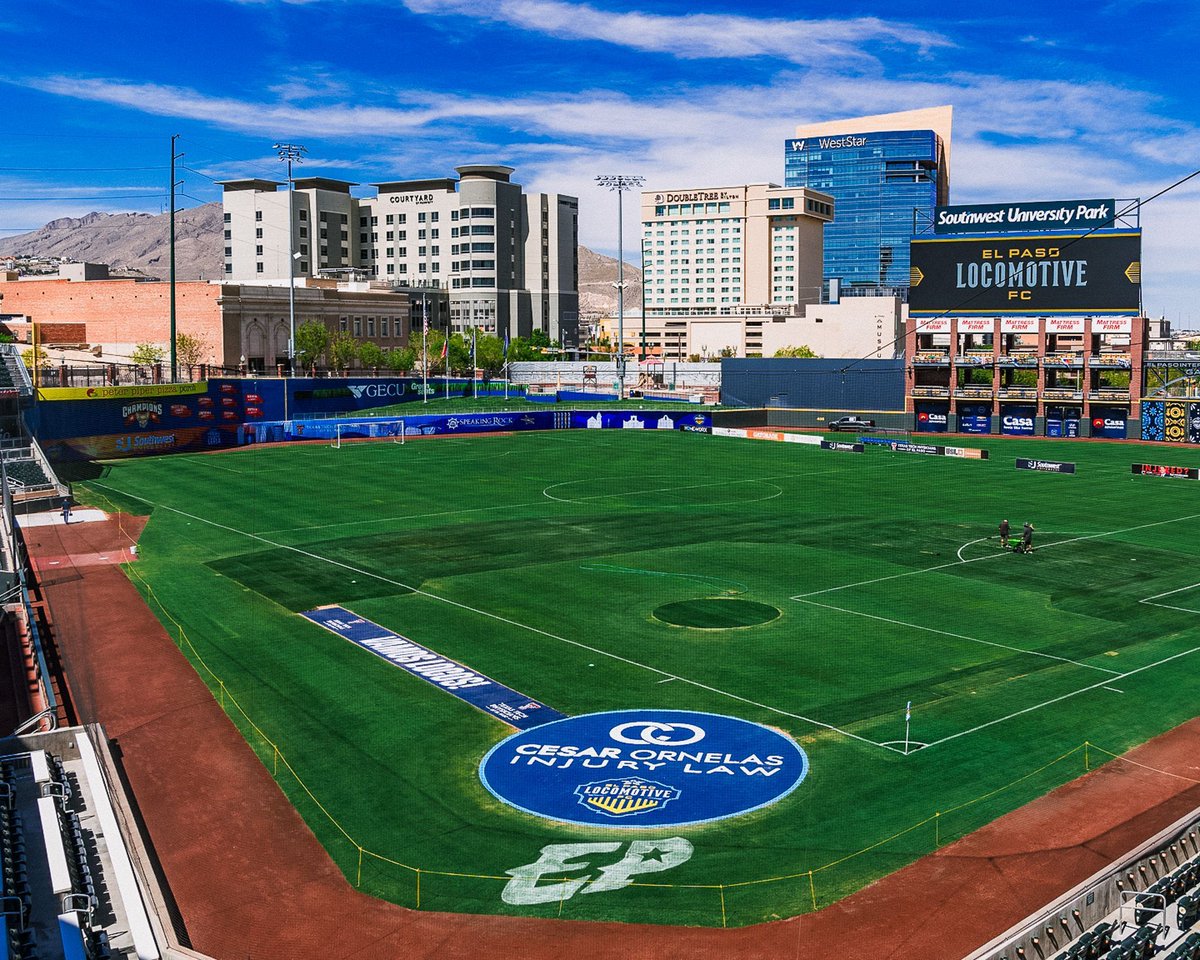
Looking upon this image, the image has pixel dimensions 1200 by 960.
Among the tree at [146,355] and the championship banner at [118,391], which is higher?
the tree at [146,355]

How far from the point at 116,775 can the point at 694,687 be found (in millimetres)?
14421

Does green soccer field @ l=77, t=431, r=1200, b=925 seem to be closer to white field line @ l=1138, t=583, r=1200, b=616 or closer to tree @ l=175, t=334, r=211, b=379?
white field line @ l=1138, t=583, r=1200, b=616

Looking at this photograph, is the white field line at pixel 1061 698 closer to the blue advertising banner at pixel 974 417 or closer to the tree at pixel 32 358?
the blue advertising banner at pixel 974 417

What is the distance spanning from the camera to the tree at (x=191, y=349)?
11762 cm

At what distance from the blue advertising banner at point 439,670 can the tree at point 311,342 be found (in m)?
91.0

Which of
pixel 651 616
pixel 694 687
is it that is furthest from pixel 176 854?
pixel 651 616

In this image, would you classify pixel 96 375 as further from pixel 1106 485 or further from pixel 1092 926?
pixel 1092 926

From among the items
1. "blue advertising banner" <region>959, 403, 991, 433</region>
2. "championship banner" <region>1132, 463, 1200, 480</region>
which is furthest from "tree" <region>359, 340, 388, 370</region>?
"championship banner" <region>1132, 463, 1200, 480</region>

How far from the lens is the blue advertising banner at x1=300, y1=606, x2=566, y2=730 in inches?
1120

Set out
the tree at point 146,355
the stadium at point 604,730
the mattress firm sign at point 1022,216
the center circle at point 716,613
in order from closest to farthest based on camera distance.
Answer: the stadium at point 604,730 → the center circle at point 716,613 → the mattress firm sign at point 1022,216 → the tree at point 146,355

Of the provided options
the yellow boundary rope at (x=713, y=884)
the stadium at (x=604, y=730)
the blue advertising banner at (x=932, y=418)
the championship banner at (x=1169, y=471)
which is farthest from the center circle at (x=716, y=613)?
the blue advertising banner at (x=932, y=418)

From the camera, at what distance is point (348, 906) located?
758 inches

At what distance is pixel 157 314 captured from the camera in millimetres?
121312

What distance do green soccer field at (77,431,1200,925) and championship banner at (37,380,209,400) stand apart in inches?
506
